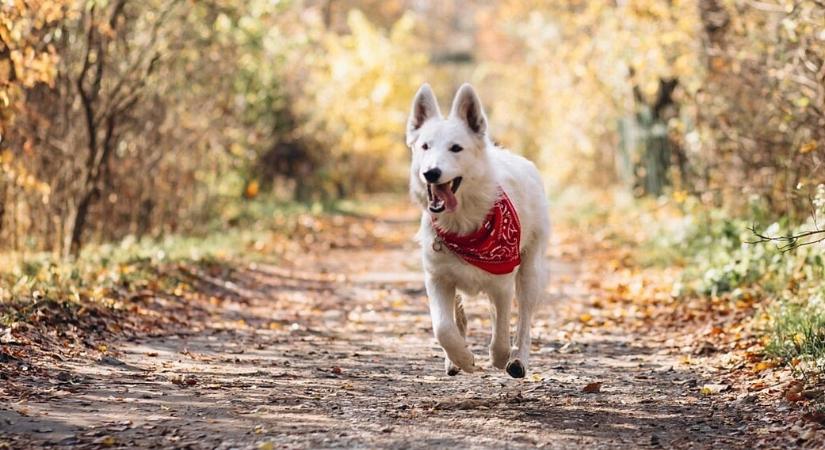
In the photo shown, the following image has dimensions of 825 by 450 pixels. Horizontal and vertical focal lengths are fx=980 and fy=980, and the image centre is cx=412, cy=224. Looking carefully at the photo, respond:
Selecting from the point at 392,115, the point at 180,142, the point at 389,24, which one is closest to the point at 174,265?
the point at 180,142

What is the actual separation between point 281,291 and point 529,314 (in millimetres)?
5513

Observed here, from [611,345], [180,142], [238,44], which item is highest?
[238,44]

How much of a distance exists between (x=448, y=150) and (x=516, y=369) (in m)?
1.45

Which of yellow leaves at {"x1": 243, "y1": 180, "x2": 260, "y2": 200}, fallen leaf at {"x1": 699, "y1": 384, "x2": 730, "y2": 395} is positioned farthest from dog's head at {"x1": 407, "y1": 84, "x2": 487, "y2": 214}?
yellow leaves at {"x1": 243, "y1": 180, "x2": 260, "y2": 200}

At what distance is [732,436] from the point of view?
17.1ft

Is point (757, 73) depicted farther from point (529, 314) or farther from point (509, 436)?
point (509, 436)

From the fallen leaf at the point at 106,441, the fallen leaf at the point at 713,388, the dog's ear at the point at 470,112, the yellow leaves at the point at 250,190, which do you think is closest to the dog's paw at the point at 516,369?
the fallen leaf at the point at 713,388

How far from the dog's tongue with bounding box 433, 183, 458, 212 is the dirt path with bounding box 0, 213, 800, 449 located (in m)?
1.19

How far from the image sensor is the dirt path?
199 inches

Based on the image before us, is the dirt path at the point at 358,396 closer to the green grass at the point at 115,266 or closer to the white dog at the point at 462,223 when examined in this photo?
the white dog at the point at 462,223

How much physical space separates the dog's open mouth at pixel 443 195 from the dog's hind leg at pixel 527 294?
1039 millimetres

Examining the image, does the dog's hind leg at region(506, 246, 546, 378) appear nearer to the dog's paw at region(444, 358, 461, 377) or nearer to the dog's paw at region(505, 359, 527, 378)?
the dog's paw at region(505, 359, 527, 378)

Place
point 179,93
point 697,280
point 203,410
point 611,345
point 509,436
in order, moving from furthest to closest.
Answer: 1. point 179,93
2. point 697,280
3. point 611,345
4. point 203,410
5. point 509,436

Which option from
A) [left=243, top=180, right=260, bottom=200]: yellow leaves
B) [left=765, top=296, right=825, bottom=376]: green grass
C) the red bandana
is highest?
[left=243, top=180, right=260, bottom=200]: yellow leaves
